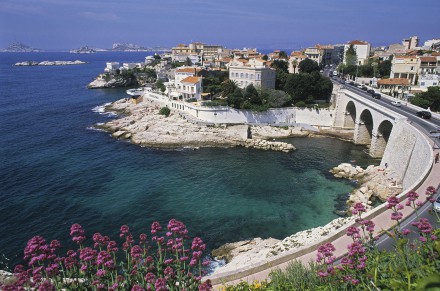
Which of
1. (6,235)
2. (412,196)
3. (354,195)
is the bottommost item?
(6,235)

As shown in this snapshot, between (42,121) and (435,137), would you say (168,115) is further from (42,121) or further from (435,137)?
(435,137)

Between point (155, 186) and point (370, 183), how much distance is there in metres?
18.2

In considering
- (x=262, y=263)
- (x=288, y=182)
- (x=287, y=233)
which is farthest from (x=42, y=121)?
(x=262, y=263)

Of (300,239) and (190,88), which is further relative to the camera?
(190,88)

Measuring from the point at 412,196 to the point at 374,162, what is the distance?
29.2 m

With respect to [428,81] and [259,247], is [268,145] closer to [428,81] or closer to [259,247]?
[259,247]

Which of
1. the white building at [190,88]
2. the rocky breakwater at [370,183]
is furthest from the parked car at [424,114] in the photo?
the white building at [190,88]

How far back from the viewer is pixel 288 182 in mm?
29734

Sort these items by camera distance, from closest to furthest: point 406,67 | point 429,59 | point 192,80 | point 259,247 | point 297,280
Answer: point 297,280 → point 259,247 → point 192,80 → point 429,59 → point 406,67

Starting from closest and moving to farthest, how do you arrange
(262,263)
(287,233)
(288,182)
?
(262,263), (287,233), (288,182)

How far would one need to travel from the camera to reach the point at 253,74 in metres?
52.1

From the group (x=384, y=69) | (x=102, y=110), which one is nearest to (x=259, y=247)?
(x=102, y=110)

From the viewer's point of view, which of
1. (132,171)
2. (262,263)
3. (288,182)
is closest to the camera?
(262,263)

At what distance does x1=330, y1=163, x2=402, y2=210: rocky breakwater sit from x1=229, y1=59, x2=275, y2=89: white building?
24.6 metres
